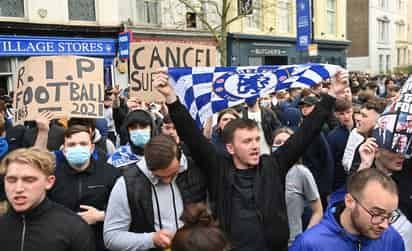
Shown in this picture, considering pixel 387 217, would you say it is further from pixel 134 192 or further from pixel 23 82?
pixel 23 82

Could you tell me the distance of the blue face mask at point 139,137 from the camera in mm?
4508

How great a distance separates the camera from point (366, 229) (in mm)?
2238

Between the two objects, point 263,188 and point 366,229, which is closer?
point 366,229

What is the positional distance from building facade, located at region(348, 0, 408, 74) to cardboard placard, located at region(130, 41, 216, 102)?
35.9 m

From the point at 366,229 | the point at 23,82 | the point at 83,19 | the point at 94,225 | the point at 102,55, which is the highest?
the point at 83,19

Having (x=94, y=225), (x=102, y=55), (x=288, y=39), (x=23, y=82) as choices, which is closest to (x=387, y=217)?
(x=94, y=225)

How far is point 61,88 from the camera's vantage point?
466 cm

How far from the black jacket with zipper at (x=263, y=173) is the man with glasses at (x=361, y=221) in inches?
25.6

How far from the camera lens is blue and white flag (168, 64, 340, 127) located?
4.07 meters

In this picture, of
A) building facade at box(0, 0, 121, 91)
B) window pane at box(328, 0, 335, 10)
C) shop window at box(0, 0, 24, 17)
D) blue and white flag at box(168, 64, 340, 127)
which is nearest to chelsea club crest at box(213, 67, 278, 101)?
blue and white flag at box(168, 64, 340, 127)

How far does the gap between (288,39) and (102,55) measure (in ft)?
38.7

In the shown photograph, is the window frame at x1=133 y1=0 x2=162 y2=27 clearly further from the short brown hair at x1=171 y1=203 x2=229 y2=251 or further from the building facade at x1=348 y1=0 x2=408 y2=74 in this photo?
the building facade at x1=348 y1=0 x2=408 y2=74

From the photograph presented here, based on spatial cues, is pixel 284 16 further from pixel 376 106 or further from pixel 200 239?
pixel 200 239

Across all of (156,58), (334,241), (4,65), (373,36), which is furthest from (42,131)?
(373,36)
